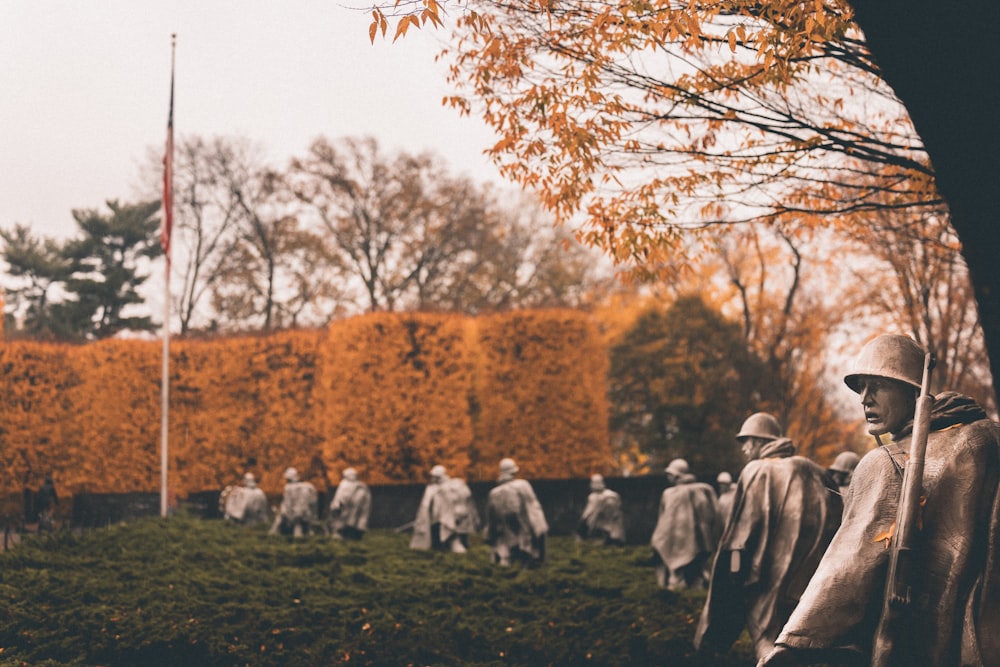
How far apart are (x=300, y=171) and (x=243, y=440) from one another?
428 inches

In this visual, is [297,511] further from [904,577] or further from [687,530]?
[904,577]

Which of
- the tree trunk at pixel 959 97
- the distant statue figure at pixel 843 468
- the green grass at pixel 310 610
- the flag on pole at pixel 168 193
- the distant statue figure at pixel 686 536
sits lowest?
the green grass at pixel 310 610

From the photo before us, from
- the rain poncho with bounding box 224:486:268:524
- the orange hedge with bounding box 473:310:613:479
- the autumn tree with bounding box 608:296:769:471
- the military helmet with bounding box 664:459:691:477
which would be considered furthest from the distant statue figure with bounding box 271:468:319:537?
the autumn tree with bounding box 608:296:769:471

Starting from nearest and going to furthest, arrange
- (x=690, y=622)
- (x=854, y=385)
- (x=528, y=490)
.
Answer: (x=854, y=385), (x=690, y=622), (x=528, y=490)

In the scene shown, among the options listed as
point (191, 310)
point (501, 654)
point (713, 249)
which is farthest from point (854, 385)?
point (191, 310)

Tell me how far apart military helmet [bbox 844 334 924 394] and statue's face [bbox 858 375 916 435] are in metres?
0.05

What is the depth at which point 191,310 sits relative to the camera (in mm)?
40000

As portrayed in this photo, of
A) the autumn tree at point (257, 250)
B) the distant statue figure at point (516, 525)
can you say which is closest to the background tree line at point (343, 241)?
the autumn tree at point (257, 250)

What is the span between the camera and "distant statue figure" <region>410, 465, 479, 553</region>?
2223 centimetres

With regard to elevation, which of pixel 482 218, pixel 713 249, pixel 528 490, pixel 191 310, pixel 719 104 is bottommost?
pixel 528 490

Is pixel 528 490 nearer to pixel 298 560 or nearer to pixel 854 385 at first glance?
pixel 298 560

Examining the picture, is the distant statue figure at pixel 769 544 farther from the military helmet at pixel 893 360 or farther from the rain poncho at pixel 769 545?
the military helmet at pixel 893 360

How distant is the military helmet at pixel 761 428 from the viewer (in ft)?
31.2

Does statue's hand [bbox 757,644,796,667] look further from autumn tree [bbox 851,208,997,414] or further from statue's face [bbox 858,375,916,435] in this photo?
autumn tree [bbox 851,208,997,414]
